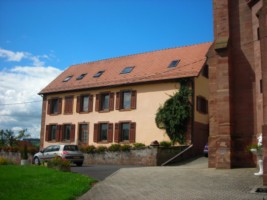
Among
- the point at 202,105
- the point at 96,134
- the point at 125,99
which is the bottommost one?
the point at 96,134

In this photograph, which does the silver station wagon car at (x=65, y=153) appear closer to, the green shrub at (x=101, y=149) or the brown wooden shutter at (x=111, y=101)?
the green shrub at (x=101, y=149)

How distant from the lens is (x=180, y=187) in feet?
38.7

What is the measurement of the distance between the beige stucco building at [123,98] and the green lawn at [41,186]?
50.1 feet

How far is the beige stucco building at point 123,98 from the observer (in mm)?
28781

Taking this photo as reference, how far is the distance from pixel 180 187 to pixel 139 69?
844 inches

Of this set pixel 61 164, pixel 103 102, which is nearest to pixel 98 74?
pixel 103 102

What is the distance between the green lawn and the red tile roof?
1659cm

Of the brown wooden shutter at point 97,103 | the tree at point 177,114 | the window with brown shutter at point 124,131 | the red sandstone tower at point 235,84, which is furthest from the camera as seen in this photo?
the brown wooden shutter at point 97,103

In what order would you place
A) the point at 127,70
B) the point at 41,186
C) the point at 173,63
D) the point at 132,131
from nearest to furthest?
the point at 41,186 < the point at 132,131 < the point at 173,63 < the point at 127,70

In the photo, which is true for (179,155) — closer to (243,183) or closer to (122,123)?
(122,123)

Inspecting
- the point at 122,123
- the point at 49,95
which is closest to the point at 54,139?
the point at 49,95

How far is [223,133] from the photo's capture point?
17.2 metres

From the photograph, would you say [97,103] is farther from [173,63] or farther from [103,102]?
[173,63]

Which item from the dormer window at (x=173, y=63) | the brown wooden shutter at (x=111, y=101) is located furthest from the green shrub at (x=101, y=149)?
the dormer window at (x=173, y=63)
